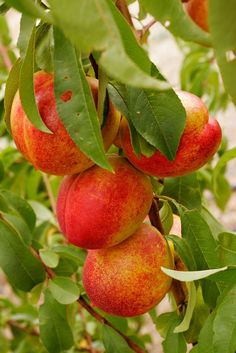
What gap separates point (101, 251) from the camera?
779 mm

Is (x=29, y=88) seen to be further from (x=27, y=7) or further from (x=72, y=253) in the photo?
(x=72, y=253)

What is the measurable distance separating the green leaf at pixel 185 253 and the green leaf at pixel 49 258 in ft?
0.84

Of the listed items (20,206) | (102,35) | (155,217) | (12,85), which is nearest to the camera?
(102,35)

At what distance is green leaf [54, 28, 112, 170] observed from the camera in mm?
560

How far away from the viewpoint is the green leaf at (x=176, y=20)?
1.47 ft

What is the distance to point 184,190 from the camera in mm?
864

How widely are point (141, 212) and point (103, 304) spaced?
13 cm

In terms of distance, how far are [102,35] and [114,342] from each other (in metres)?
0.60

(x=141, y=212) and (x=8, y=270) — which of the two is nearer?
(x=141, y=212)

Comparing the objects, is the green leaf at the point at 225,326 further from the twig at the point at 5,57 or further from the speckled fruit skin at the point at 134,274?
the twig at the point at 5,57

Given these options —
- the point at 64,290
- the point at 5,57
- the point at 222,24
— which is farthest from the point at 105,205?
the point at 5,57

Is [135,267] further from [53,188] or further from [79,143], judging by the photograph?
[53,188]

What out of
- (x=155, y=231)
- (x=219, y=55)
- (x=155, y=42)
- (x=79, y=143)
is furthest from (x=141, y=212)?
(x=155, y=42)

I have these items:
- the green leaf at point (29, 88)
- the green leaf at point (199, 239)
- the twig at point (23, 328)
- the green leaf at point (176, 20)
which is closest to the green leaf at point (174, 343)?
the green leaf at point (199, 239)
